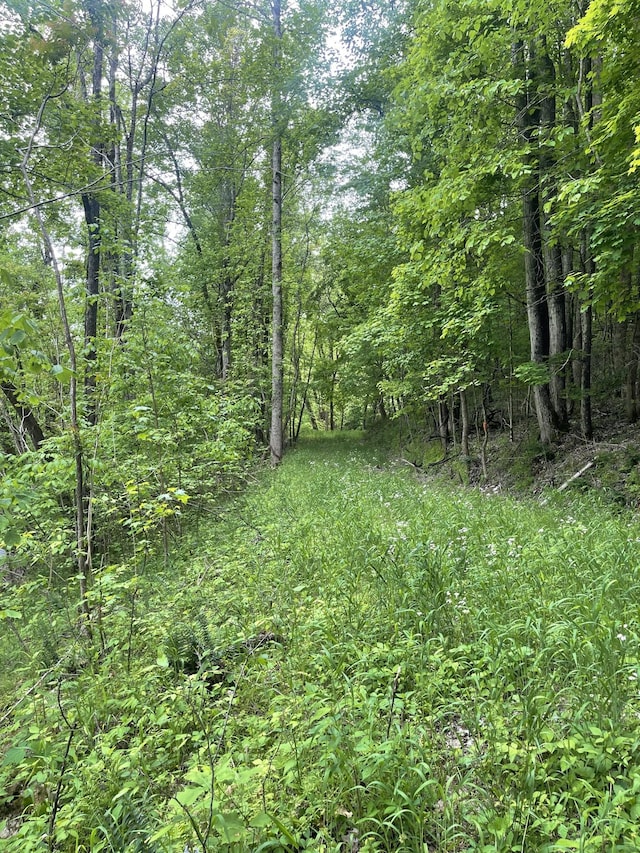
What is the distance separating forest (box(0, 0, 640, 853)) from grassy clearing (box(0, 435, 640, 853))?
0.02 m

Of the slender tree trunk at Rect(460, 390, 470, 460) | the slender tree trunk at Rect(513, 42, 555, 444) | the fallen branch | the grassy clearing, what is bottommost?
the grassy clearing

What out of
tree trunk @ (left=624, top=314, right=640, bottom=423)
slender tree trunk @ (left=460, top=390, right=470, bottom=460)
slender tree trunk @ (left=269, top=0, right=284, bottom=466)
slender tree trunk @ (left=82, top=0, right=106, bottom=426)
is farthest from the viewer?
slender tree trunk @ (left=269, top=0, right=284, bottom=466)

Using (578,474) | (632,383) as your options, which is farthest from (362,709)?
(632,383)

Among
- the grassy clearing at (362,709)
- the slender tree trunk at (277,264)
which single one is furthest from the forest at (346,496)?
the slender tree trunk at (277,264)

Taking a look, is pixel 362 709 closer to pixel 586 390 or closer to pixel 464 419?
pixel 586 390

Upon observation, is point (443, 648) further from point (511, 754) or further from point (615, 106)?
point (615, 106)

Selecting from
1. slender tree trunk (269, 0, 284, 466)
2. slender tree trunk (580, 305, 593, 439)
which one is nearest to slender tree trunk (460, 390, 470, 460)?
slender tree trunk (580, 305, 593, 439)

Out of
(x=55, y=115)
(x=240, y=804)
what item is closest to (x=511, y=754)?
(x=240, y=804)

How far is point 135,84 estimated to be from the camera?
11750mm

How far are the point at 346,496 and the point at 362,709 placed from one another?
4797 millimetres

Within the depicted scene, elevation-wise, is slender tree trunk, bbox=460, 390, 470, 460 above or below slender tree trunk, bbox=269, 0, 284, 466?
below

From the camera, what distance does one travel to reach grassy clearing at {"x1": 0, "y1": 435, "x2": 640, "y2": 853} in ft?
5.36

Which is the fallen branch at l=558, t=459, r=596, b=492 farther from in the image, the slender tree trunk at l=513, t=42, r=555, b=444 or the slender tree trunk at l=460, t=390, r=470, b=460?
the slender tree trunk at l=460, t=390, r=470, b=460

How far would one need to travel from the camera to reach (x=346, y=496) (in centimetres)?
688
